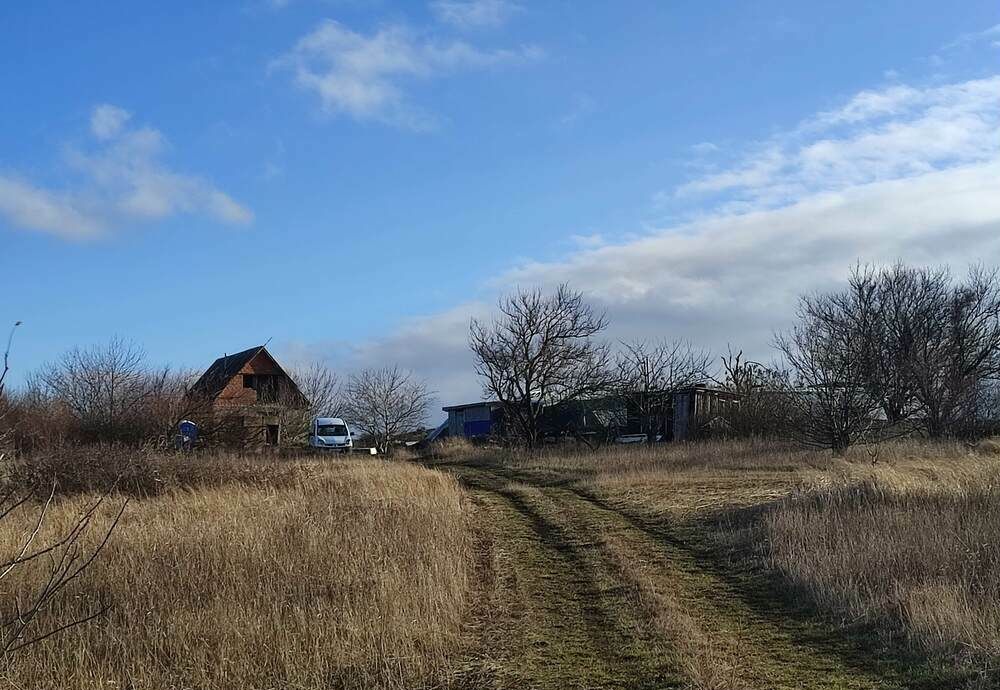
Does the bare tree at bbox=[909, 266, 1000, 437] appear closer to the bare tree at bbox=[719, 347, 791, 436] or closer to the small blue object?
the bare tree at bbox=[719, 347, 791, 436]

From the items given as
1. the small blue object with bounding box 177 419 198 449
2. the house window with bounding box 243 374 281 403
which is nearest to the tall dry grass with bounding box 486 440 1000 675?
the small blue object with bounding box 177 419 198 449

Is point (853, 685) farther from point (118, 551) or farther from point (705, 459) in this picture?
point (705, 459)

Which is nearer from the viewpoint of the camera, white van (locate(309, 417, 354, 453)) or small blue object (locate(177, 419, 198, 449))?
small blue object (locate(177, 419, 198, 449))

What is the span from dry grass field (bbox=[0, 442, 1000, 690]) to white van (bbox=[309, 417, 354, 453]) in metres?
22.4

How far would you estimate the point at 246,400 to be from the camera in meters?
38.8

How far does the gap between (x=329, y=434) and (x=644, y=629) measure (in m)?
33.3

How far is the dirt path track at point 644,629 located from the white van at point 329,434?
27.0 metres

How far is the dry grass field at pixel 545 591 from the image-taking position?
7105 mm

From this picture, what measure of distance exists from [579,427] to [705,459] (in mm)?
14154

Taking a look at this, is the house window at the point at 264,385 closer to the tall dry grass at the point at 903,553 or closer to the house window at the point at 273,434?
the house window at the point at 273,434

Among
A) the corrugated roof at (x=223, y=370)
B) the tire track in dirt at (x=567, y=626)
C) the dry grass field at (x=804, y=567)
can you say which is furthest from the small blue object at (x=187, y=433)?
the tire track in dirt at (x=567, y=626)

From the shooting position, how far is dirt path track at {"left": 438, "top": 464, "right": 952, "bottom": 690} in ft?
Result: 22.3

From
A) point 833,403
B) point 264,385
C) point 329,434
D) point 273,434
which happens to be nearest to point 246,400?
point 273,434

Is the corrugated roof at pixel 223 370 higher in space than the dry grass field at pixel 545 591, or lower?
higher
